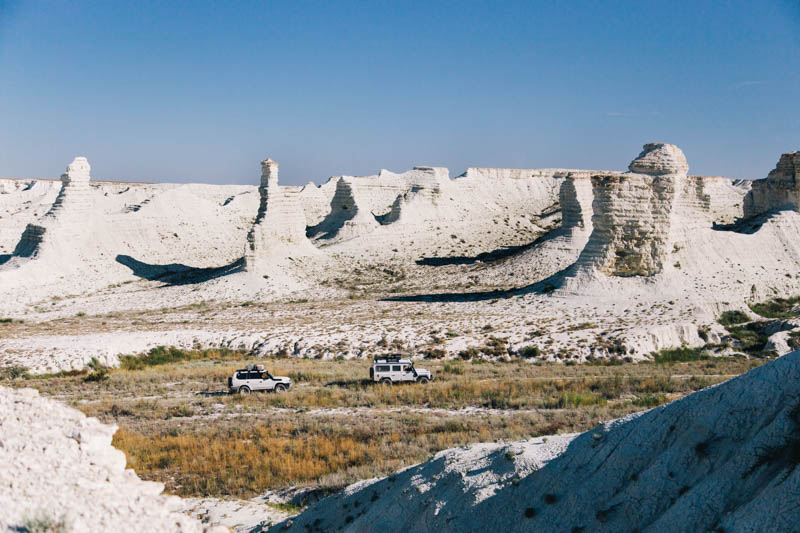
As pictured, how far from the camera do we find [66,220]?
A: 4234 cm

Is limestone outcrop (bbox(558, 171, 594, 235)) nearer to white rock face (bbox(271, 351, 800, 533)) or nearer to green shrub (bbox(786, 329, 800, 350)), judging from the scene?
green shrub (bbox(786, 329, 800, 350))

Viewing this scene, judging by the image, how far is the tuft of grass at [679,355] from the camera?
22.8 m

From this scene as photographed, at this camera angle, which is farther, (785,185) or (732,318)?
(785,185)

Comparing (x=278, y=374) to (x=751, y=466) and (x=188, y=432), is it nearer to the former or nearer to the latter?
(x=188, y=432)

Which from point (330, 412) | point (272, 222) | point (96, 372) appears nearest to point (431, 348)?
point (330, 412)

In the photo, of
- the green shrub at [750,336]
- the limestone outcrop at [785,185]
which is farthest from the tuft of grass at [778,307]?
the limestone outcrop at [785,185]

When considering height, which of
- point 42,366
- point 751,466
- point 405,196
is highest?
point 405,196

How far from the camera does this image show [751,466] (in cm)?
563

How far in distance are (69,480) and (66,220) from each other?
1554 inches

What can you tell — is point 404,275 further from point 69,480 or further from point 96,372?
point 69,480

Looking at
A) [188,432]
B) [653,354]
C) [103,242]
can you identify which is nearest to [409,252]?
[103,242]

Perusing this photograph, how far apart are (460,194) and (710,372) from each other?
45.7 m

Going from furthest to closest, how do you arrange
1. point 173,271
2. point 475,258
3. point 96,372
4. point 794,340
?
point 475,258 → point 173,271 → point 794,340 → point 96,372

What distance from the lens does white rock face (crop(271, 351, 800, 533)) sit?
5488 mm
